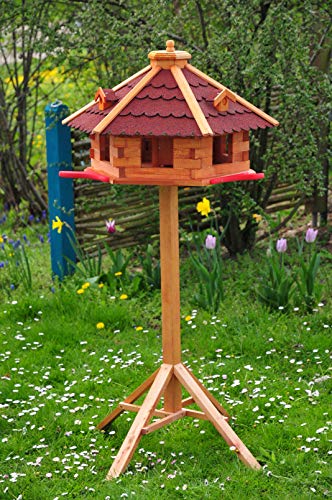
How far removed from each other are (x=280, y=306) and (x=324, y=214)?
6.57 feet

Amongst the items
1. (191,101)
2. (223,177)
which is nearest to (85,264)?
(223,177)

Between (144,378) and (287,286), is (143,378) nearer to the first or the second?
(144,378)

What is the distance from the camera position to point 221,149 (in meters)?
3.80

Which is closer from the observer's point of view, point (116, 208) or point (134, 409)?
point (134, 409)

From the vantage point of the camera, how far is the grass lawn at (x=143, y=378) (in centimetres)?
372

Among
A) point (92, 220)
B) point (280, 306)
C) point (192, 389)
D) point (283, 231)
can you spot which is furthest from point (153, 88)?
point (283, 231)

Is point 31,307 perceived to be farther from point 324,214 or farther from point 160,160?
point 324,214

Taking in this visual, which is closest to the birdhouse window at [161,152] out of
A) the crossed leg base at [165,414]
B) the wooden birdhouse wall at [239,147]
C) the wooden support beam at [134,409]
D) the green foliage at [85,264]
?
the wooden birdhouse wall at [239,147]

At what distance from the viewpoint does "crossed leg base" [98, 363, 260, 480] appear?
377 cm

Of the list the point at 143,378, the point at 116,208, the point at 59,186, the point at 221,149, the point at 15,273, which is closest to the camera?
the point at 221,149

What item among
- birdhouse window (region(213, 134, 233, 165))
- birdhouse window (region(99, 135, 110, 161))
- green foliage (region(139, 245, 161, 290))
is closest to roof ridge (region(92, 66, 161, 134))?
birdhouse window (region(99, 135, 110, 161))

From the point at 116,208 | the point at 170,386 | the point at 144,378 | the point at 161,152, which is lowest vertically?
the point at 144,378

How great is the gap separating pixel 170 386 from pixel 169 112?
132cm

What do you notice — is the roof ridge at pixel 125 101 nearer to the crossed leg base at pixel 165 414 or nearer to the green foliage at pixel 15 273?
the crossed leg base at pixel 165 414
